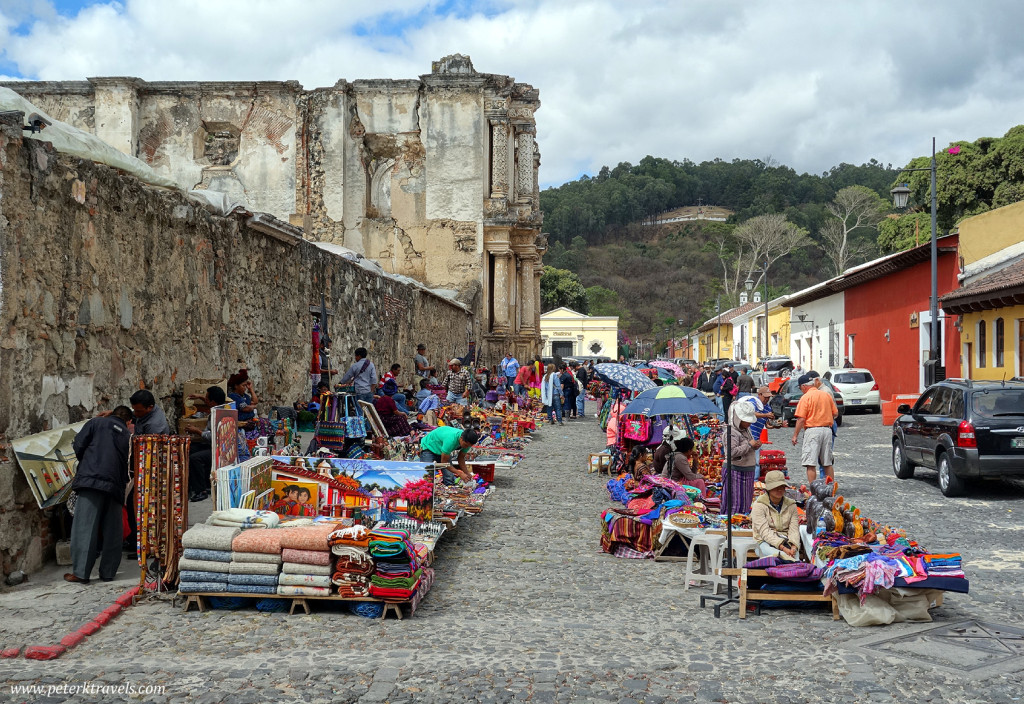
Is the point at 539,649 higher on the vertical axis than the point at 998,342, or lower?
lower

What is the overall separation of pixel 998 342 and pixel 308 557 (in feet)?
65.6

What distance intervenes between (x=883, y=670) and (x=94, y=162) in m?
7.30

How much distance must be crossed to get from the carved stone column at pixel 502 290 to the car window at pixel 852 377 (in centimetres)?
1293

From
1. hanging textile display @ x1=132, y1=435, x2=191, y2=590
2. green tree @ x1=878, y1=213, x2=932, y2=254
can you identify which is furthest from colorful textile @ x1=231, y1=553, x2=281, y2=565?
green tree @ x1=878, y1=213, x2=932, y2=254

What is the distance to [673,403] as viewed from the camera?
11.4 m

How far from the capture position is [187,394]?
9305 mm

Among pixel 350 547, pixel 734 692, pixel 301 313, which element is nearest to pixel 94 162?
pixel 350 547

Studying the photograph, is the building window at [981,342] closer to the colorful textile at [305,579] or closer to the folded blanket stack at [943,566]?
the folded blanket stack at [943,566]

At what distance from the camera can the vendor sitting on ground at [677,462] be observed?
A: 33.3ft

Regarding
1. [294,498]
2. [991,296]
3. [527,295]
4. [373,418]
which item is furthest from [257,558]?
[527,295]

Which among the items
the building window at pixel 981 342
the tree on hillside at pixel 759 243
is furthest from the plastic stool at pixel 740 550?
the tree on hillside at pixel 759 243

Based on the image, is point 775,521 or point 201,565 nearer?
point 201,565

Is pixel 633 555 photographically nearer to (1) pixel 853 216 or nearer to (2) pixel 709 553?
(2) pixel 709 553

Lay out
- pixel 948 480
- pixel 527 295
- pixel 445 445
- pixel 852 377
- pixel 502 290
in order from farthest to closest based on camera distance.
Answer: pixel 527 295 → pixel 502 290 → pixel 852 377 → pixel 948 480 → pixel 445 445
